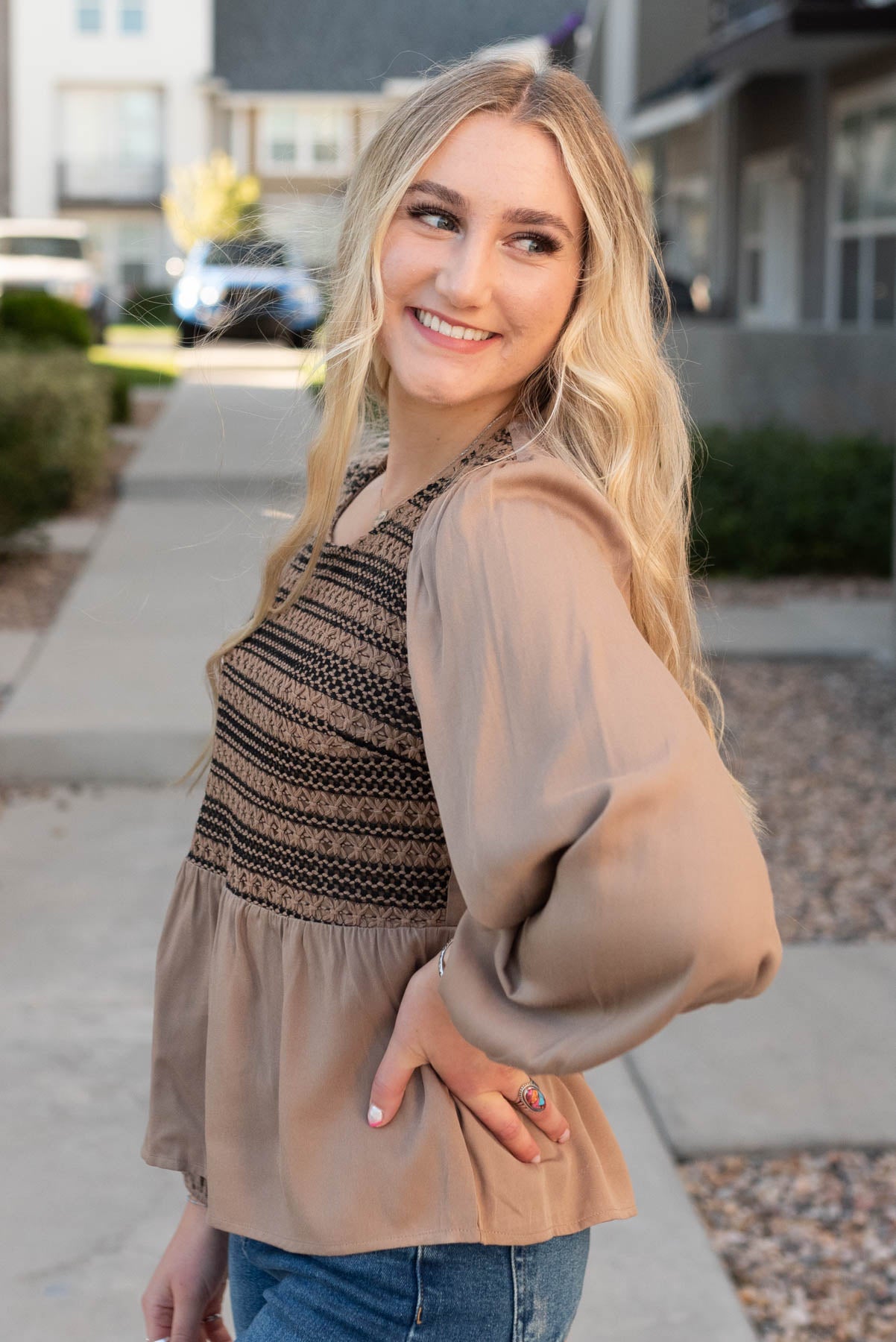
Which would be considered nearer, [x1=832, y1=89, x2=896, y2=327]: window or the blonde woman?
the blonde woman

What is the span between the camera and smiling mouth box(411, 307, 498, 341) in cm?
146

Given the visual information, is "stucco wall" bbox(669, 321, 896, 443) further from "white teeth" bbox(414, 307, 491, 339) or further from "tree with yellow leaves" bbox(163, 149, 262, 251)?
"tree with yellow leaves" bbox(163, 149, 262, 251)

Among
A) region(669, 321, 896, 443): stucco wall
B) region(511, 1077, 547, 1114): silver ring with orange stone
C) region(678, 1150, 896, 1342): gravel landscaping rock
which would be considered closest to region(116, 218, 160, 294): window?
region(669, 321, 896, 443): stucco wall

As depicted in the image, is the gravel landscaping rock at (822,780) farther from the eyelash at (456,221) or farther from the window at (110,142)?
the window at (110,142)

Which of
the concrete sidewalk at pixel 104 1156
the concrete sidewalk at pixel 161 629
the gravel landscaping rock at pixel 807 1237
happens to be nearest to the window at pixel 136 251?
the concrete sidewalk at pixel 161 629

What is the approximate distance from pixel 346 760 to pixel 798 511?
804 cm

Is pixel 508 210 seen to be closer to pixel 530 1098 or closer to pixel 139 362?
pixel 530 1098

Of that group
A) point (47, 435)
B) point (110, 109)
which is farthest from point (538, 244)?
point (110, 109)

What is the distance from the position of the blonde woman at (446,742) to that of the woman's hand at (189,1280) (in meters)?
0.12

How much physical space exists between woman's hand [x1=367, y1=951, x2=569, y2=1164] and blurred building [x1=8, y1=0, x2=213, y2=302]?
3985 centimetres

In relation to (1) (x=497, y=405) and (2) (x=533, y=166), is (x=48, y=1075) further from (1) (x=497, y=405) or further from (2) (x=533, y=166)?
(2) (x=533, y=166)

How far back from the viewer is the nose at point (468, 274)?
142 cm

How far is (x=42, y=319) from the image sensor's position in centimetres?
1552

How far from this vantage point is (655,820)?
1102mm
